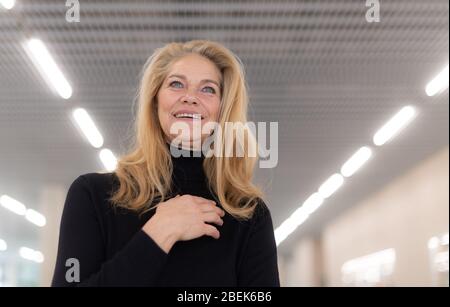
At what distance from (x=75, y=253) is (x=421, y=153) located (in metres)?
4.53

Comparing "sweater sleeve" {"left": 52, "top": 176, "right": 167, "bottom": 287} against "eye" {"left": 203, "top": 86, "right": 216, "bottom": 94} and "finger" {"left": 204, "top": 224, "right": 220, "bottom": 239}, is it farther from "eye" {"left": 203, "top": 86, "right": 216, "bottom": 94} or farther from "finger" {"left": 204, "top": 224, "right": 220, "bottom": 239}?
"eye" {"left": 203, "top": 86, "right": 216, "bottom": 94}

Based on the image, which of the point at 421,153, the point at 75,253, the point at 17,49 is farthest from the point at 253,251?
the point at 421,153

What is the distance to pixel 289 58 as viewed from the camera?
2.83 m

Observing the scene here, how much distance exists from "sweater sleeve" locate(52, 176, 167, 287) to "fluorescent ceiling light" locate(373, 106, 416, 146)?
3.46 meters

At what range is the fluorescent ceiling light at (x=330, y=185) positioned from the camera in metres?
5.14

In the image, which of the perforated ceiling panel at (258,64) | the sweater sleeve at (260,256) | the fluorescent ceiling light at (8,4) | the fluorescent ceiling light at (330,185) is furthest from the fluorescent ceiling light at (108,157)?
the fluorescent ceiling light at (330,185)

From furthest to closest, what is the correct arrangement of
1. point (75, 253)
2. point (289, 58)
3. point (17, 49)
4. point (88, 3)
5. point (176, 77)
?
1. point (289, 58)
2. point (17, 49)
3. point (88, 3)
4. point (176, 77)
5. point (75, 253)

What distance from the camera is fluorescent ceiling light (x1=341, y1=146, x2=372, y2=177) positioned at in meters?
4.51

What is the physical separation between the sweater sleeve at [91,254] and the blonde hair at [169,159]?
3 centimetres

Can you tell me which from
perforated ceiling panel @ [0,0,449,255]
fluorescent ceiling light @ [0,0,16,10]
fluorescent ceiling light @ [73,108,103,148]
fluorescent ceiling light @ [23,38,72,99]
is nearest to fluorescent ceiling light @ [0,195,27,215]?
perforated ceiling panel @ [0,0,449,255]

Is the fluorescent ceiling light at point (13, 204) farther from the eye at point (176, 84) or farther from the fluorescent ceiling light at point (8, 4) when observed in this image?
the eye at point (176, 84)

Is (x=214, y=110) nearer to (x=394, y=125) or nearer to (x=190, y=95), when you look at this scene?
(x=190, y=95)
